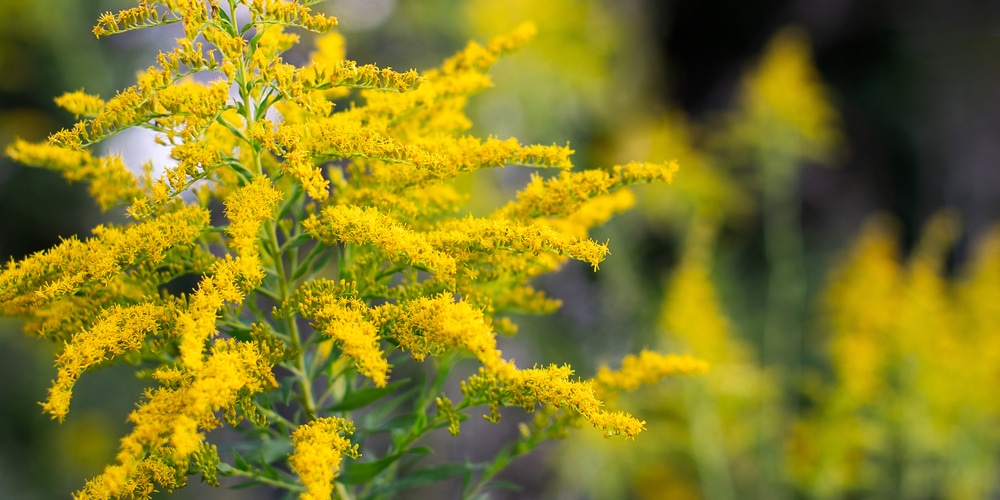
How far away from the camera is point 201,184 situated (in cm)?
118

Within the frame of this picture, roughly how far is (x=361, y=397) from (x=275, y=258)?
9.4 inches

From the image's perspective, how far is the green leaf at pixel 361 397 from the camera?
1114 millimetres

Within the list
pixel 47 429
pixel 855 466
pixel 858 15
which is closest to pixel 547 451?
pixel 855 466

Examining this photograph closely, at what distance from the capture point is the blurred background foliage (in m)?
2.56

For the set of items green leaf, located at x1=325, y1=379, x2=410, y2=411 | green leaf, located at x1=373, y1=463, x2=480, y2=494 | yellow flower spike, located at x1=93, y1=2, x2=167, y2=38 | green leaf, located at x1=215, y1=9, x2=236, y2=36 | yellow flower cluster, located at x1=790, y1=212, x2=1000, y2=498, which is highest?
yellow flower cluster, located at x1=790, y1=212, x2=1000, y2=498

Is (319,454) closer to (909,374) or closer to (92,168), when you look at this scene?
(92,168)

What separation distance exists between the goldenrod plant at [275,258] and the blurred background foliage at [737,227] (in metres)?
1.43

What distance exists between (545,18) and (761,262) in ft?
7.45

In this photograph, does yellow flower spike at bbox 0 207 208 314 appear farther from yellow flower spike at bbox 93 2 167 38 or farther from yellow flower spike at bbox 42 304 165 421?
yellow flower spike at bbox 93 2 167 38

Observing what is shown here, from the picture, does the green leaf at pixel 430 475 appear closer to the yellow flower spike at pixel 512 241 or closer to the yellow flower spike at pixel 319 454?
the yellow flower spike at pixel 319 454

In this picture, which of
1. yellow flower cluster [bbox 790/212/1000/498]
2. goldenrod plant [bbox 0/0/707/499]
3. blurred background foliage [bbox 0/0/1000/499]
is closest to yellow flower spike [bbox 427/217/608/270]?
goldenrod plant [bbox 0/0/707/499]

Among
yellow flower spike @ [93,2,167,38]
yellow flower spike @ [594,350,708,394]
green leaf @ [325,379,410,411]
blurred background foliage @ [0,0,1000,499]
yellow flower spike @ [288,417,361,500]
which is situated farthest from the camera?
blurred background foliage @ [0,0,1000,499]

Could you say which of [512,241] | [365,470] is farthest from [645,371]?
[365,470]

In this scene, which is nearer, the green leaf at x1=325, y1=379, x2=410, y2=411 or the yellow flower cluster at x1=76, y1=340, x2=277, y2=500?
the yellow flower cluster at x1=76, y1=340, x2=277, y2=500
